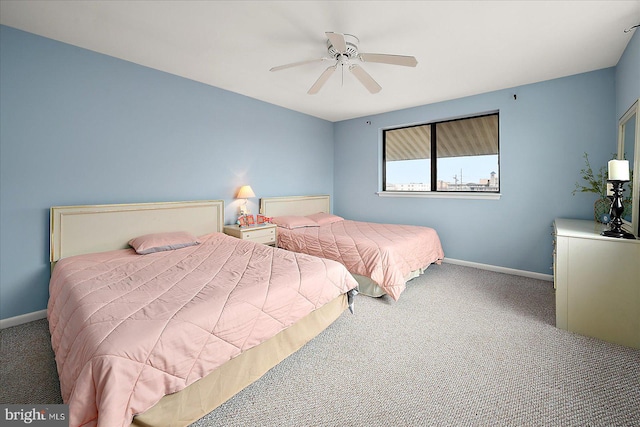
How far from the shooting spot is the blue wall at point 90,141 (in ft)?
7.82

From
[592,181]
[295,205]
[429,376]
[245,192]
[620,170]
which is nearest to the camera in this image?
[429,376]

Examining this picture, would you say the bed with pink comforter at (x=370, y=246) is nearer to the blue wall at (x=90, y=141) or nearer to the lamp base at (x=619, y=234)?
the blue wall at (x=90, y=141)

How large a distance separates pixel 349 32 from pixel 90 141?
Answer: 2.67m

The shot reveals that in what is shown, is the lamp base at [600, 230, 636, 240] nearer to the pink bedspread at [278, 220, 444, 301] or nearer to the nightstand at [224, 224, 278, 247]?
the pink bedspread at [278, 220, 444, 301]

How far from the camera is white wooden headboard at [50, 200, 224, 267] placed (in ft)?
8.42

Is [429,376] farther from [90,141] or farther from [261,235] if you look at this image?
[90,141]

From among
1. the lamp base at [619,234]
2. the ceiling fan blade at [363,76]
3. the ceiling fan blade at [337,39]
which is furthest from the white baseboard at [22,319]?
the lamp base at [619,234]

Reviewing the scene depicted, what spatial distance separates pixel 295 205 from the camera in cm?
483

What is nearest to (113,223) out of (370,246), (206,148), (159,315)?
(206,148)

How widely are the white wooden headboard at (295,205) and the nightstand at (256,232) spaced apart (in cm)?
53

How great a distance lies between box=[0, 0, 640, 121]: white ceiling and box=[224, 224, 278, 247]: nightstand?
186 centimetres

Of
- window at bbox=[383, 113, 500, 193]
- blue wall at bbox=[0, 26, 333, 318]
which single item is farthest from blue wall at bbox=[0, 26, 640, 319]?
window at bbox=[383, 113, 500, 193]

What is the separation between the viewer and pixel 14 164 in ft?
7.79

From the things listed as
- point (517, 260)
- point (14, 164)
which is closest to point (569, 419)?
point (517, 260)
